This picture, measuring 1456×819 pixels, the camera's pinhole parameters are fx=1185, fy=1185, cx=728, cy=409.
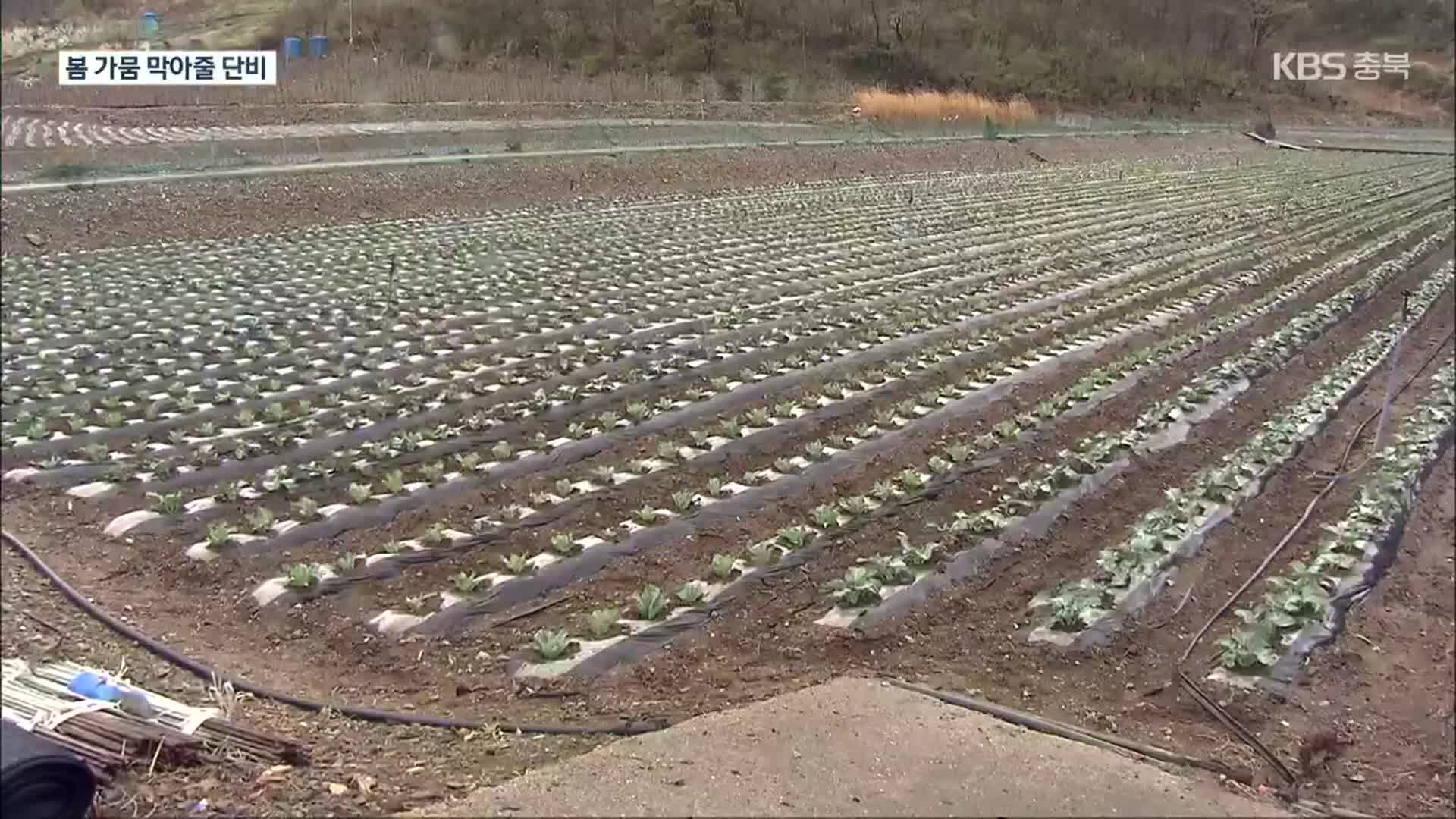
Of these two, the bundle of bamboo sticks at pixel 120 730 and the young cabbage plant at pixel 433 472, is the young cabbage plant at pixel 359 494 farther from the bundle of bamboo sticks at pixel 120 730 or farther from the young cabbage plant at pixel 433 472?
the bundle of bamboo sticks at pixel 120 730

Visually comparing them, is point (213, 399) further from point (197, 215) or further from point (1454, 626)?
point (1454, 626)

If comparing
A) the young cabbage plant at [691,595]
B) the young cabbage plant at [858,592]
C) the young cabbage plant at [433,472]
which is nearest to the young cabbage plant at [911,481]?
the young cabbage plant at [858,592]

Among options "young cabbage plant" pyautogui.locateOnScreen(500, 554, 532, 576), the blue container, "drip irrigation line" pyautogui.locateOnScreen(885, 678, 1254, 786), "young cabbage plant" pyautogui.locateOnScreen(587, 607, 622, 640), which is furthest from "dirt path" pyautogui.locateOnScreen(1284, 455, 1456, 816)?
the blue container

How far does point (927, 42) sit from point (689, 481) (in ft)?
7.10

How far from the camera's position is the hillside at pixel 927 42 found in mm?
3543

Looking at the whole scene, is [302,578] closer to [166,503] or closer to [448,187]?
[166,503]

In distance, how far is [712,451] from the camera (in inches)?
219

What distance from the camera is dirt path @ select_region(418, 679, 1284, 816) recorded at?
2590 millimetres

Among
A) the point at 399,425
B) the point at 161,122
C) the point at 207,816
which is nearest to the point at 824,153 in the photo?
the point at 399,425

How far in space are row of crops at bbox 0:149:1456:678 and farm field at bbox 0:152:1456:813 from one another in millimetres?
21

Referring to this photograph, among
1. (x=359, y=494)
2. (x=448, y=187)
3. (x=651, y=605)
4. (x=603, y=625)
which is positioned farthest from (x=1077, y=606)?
(x=448, y=187)

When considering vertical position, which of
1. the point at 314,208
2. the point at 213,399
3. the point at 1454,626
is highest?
the point at 314,208

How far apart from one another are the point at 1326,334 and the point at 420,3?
27.8 feet

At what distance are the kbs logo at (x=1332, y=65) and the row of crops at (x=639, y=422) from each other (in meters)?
1.84
